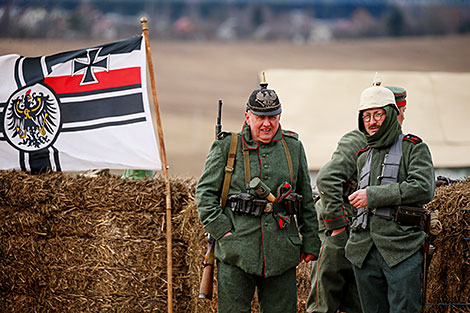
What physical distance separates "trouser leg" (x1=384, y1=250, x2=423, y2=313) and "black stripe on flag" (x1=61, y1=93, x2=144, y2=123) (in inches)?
110

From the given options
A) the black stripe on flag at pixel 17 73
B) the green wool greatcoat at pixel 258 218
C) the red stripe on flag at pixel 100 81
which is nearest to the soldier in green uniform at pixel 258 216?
the green wool greatcoat at pixel 258 218

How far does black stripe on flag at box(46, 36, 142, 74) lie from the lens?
6.00m

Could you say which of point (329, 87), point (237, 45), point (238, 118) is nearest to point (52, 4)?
point (329, 87)

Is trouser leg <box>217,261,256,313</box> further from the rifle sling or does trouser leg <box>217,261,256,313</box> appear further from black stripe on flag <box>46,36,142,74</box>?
black stripe on flag <box>46,36,142,74</box>

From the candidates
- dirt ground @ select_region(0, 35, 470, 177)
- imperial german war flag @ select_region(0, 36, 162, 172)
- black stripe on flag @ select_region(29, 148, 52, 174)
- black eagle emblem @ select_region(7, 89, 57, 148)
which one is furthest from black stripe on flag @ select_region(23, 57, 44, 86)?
dirt ground @ select_region(0, 35, 470, 177)

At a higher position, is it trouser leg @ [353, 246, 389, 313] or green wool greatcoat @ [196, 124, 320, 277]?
green wool greatcoat @ [196, 124, 320, 277]

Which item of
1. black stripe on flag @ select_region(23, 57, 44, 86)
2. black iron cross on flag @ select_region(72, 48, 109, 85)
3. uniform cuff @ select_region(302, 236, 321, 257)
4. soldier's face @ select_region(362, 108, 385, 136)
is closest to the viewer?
soldier's face @ select_region(362, 108, 385, 136)

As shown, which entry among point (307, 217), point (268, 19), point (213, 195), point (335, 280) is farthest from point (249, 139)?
point (268, 19)

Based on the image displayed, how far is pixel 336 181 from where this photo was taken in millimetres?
4961

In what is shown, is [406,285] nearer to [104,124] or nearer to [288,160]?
[288,160]

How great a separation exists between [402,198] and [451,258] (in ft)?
4.75

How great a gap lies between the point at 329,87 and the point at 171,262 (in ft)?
33.2

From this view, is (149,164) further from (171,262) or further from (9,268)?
(9,268)

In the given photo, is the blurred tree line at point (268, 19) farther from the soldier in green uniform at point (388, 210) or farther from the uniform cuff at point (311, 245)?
the soldier in green uniform at point (388, 210)
